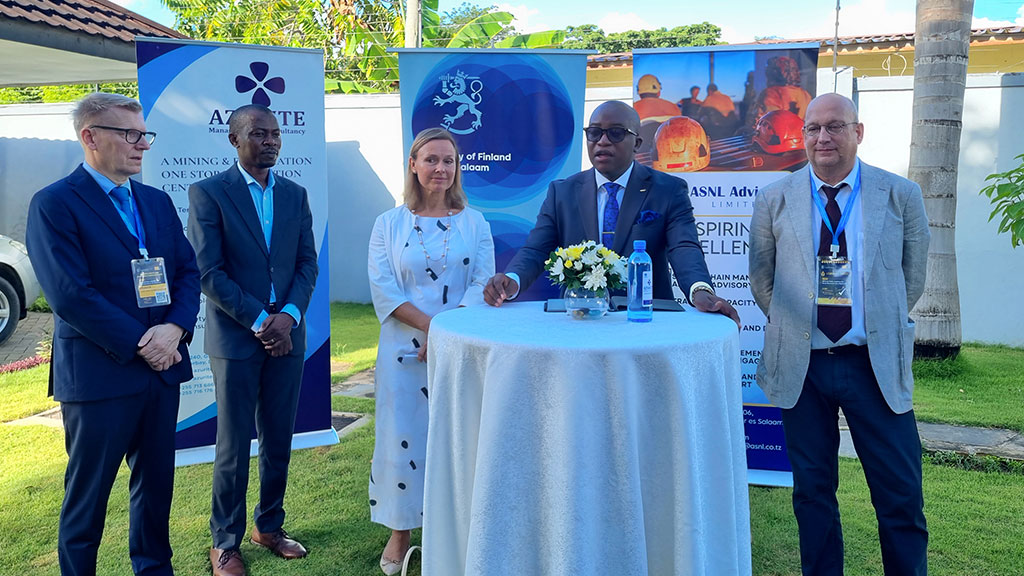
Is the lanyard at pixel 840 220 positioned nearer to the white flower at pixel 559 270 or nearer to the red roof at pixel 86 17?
the white flower at pixel 559 270

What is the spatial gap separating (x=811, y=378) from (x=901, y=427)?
38 centimetres

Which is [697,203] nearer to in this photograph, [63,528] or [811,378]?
[811,378]

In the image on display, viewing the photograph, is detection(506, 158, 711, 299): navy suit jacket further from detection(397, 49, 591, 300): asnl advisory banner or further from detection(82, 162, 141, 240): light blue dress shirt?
detection(82, 162, 141, 240): light blue dress shirt

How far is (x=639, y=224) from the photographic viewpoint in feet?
10.6

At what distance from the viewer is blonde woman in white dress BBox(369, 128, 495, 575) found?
3.54m

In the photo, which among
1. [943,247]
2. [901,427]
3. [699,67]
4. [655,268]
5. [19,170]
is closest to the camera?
[901,427]

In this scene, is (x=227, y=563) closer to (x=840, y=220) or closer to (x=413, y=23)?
(x=840, y=220)

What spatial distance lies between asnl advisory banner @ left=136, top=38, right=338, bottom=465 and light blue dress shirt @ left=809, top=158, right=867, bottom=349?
326 centimetres

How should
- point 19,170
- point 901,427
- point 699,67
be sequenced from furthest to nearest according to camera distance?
point 19,170
point 699,67
point 901,427

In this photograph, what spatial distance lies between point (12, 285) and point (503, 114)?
7.06 metres

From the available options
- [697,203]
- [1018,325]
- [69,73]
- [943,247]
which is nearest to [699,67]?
[697,203]

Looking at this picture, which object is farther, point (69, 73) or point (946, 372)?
point (69, 73)

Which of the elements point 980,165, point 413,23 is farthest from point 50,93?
point 980,165

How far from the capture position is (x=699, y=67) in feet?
15.5
